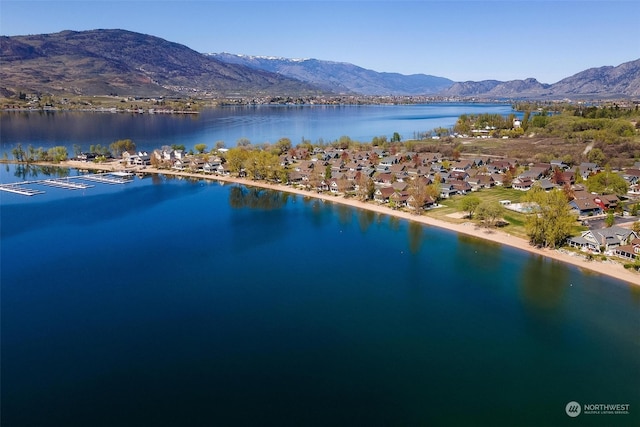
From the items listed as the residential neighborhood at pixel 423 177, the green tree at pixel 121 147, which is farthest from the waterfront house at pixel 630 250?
the green tree at pixel 121 147

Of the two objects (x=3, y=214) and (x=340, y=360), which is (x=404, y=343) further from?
(x=3, y=214)

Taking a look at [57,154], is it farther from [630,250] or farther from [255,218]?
[630,250]

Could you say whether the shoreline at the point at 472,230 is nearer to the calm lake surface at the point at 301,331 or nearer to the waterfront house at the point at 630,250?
the calm lake surface at the point at 301,331

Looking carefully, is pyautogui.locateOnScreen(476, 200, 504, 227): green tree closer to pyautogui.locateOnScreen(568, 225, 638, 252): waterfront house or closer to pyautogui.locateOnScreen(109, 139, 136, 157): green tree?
pyautogui.locateOnScreen(568, 225, 638, 252): waterfront house

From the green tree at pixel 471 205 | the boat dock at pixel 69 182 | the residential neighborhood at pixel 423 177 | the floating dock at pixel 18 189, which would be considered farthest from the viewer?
the boat dock at pixel 69 182

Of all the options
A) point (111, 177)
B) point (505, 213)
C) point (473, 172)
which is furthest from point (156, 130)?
point (505, 213)

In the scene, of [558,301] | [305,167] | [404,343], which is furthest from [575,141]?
[404,343]
